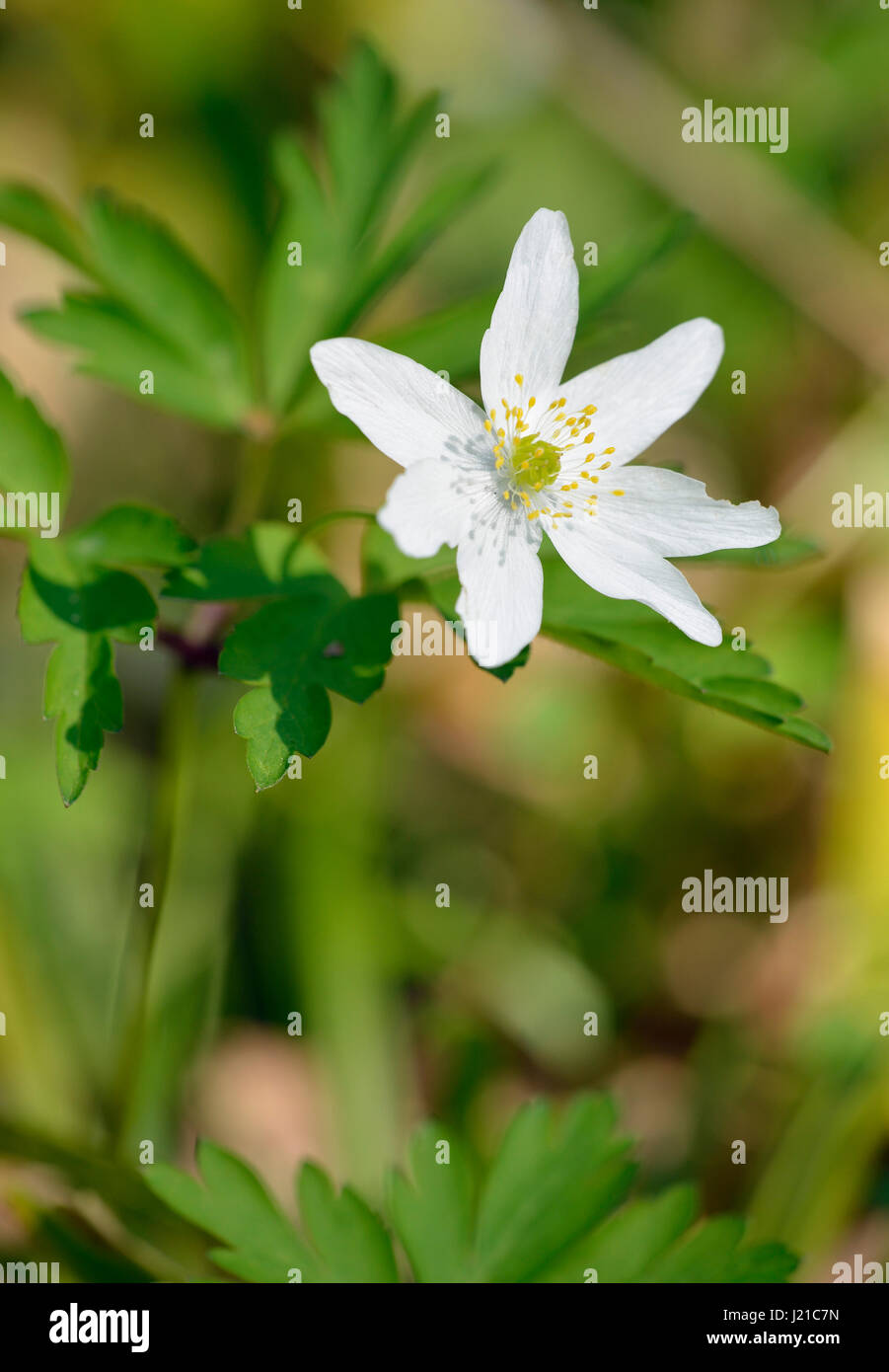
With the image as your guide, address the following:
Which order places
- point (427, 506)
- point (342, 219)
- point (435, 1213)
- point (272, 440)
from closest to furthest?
point (427, 506)
point (435, 1213)
point (272, 440)
point (342, 219)

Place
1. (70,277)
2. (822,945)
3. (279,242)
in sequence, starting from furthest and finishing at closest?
(70,277), (822,945), (279,242)

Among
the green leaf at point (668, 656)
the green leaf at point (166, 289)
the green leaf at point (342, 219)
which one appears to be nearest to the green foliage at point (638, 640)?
the green leaf at point (668, 656)

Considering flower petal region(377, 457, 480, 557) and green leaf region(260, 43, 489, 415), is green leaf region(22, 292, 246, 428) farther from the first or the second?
flower petal region(377, 457, 480, 557)

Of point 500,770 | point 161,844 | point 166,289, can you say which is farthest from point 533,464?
point 500,770

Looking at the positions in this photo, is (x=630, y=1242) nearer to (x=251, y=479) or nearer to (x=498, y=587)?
(x=498, y=587)
